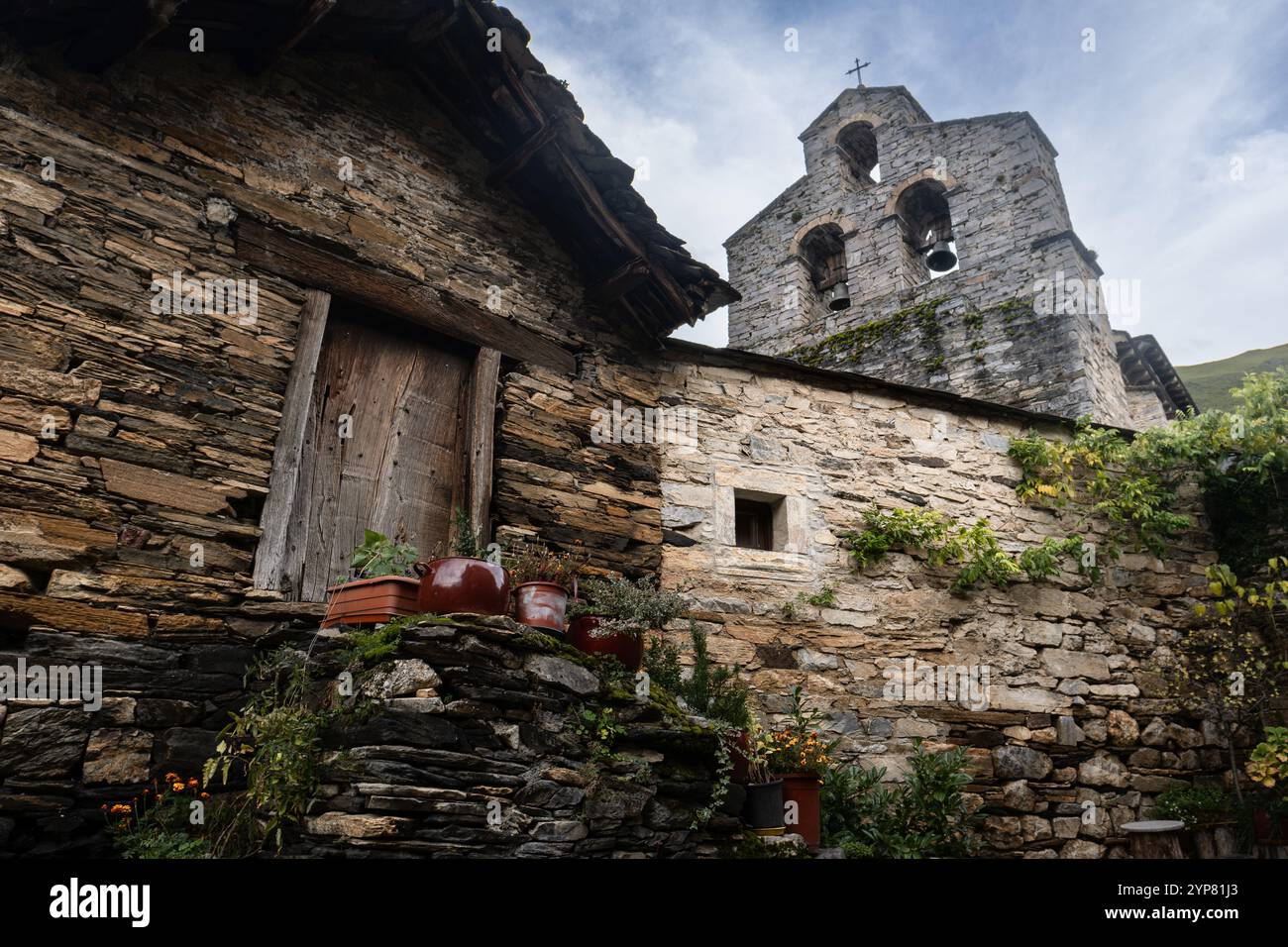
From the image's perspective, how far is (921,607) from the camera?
647cm

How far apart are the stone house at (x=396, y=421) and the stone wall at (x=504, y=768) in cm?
7

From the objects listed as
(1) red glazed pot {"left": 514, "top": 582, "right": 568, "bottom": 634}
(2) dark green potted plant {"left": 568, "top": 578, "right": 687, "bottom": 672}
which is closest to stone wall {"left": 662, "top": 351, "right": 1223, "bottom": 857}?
(2) dark green potted plant {"left": 568, "top": 578, "right": 687, "bottom": 672}

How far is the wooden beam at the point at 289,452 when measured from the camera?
4.61m

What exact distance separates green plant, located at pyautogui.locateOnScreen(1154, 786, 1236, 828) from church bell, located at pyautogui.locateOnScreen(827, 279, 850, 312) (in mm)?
7579

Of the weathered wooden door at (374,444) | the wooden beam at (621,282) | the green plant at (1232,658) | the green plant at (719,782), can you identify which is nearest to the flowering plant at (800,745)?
the green plant at (719,782)

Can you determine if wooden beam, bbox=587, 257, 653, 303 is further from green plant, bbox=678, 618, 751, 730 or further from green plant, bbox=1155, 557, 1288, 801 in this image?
→ green plant, bbox=1155, 557, 1288, 801

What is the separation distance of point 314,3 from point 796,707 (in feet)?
16.5

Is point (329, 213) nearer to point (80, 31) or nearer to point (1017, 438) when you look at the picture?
point (80, 31)

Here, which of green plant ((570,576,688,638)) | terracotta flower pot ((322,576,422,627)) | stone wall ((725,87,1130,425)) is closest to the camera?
terracotta flower pot ((322,576,422,627))

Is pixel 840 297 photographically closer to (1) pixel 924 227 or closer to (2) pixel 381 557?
(1) pixel 924 227

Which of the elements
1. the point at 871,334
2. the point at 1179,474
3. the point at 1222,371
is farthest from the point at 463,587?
the point at 1222,371

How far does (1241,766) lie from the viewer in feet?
22.0

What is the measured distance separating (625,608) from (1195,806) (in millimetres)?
4617

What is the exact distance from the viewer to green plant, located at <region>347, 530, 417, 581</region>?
452cm
